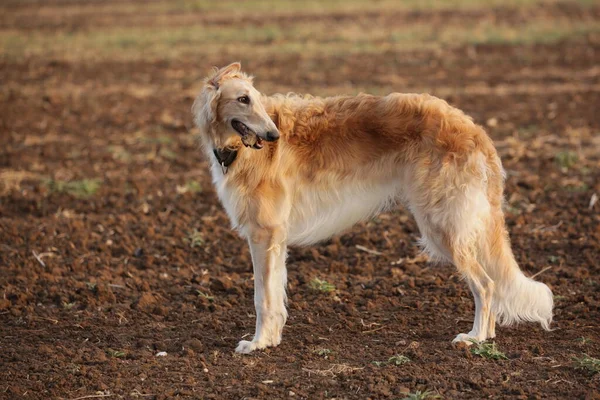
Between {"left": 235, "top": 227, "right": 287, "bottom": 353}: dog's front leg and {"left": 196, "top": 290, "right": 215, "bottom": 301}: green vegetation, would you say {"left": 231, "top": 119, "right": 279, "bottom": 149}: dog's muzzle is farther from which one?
{"left": 196, "top": 290, "right": 215, "bottom": 301}: green vegetation

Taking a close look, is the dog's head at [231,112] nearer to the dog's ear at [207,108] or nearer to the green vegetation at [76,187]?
the dog's ear at [207,108]

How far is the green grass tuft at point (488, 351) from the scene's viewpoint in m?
6.10

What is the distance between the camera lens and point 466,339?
21.0ft

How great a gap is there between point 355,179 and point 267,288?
108 centimetres

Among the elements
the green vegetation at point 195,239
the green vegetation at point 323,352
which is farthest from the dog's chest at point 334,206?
the green vegetation at point 195,239

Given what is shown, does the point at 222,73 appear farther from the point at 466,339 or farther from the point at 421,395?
the point at 421,395

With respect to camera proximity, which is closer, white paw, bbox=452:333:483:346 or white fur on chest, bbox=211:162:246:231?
white paw, bbox=452:333:483:346

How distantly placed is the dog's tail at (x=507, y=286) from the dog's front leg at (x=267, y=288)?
1.58 meters

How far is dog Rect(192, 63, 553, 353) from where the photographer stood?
6.41 m

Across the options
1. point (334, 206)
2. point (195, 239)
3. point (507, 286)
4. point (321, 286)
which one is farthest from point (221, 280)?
point (507, 286)

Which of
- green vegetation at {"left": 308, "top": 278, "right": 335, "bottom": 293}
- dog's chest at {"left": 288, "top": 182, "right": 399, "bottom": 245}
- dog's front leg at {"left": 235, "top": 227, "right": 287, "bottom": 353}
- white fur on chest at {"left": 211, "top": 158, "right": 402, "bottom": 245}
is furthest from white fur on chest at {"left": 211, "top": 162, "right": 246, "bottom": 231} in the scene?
green vegetation at {"left": 308, "top": 278, "right": 335, "bottom": 293}

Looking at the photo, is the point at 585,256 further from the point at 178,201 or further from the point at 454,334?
the point at 178,201

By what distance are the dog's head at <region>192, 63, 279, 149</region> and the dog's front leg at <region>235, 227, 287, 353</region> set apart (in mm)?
707

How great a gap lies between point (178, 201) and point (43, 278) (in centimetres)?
253
